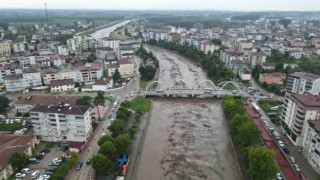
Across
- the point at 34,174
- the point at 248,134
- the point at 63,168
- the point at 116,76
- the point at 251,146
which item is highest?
the point at 248,134

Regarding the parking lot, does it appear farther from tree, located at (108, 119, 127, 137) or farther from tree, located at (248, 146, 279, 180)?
tree, located at (248, 146, 279, 180)

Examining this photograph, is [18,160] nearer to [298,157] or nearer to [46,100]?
[46,100]

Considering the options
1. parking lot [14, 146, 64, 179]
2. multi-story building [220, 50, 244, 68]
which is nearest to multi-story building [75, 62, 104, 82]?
parking lot [14, 146, 64, 179]

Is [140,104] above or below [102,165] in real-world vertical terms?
below

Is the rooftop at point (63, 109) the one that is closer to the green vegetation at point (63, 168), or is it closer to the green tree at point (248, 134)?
the green vegetation at point (63, 168)

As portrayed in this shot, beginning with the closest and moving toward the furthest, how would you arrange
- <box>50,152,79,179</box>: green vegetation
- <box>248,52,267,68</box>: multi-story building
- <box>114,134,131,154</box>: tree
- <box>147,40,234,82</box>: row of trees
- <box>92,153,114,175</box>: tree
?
<box>50,152,79,179</box>: green vegetation → <box>92,153,114,175</box>: tree → <box>114,134,131,154</box>: tree → <box>147,40,234,82</box>: row of trees → <box>248,52,267,68</box>: multi-story building

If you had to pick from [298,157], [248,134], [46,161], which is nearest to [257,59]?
[298,157]

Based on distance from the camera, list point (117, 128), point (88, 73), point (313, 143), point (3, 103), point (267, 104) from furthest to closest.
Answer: point (88, 73) < point (267, 104) < point (3, 103) < point (117, 128) < point (313, 143)
